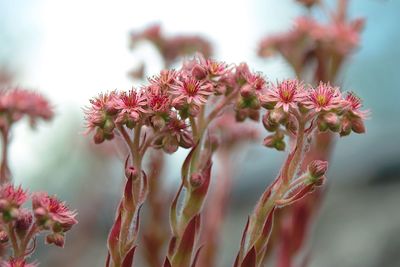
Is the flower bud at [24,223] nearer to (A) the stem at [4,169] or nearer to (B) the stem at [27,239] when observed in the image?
(B) the stem at [27,239]

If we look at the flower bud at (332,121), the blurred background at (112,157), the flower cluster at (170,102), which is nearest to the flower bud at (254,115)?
the flower cluster at (170,102)

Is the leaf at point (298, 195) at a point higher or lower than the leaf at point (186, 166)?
lower

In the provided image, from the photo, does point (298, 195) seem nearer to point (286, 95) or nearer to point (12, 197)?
point (286, 95)

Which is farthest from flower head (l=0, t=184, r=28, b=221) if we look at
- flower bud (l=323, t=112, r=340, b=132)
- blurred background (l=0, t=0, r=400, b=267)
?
blurred background (l=0, t=0, r=400, b=267)

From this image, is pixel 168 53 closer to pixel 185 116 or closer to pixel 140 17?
pixel 185 116

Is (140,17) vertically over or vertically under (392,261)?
over

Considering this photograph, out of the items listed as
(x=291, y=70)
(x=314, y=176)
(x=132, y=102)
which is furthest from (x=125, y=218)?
(x=291, y=70)
